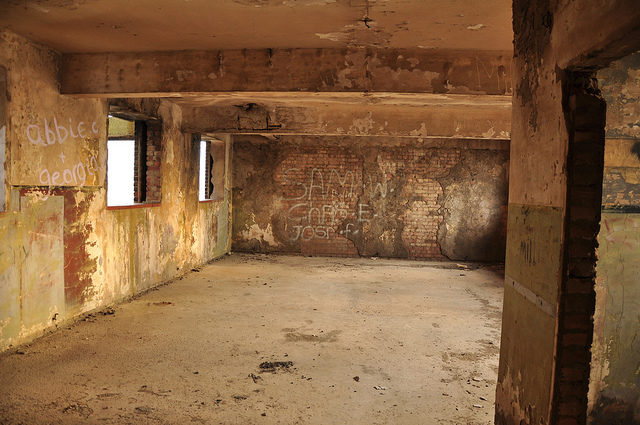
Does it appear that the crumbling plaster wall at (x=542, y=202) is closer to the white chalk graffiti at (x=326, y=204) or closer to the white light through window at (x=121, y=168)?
the white chalk graffiti at (x=326, y=204)

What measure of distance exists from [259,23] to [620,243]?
2746mm

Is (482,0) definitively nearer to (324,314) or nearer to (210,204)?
(324,314)

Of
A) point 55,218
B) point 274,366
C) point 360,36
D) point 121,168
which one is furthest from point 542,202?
point 121,168

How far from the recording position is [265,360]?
3.45 metres

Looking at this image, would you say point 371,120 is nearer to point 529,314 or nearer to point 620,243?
point 620,243

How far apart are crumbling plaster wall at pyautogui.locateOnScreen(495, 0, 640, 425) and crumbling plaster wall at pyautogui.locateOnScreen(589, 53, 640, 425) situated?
0.66 meters

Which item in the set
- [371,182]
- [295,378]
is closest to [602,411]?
[295,378]

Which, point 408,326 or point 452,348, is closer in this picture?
point 452,348

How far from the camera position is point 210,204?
8078 millimetres

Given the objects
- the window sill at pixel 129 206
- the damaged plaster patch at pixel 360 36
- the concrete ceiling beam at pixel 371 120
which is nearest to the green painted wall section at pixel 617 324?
the damaged plaster patch at pixel 360 36

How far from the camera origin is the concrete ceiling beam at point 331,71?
3.77 metres

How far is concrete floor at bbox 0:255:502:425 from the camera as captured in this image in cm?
265

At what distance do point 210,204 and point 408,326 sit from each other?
486cm

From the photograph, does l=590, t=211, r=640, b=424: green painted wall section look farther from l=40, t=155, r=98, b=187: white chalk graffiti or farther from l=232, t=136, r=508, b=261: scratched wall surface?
l=232, t=136, r=508, b=261: scratched wall surface
